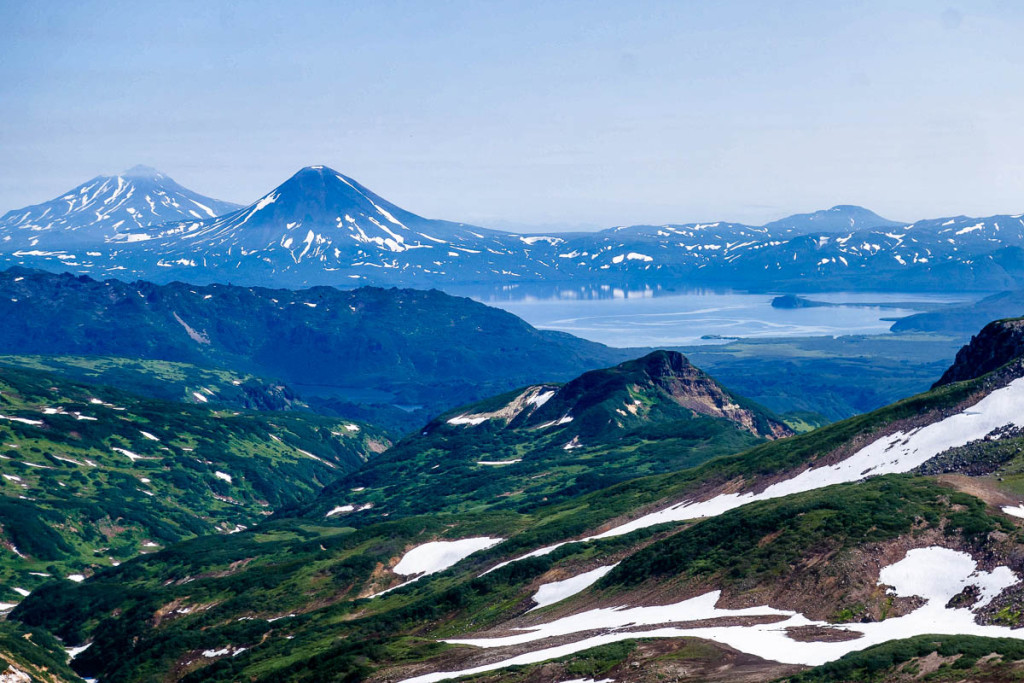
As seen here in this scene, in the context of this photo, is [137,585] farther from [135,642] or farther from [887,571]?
[887,571]

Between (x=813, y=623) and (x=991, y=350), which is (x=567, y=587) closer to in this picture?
(x=813, y=623)

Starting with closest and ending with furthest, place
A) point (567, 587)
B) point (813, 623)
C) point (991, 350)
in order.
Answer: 1. point (813, 623)
2. point (567, 587)
3. point (991, 350)

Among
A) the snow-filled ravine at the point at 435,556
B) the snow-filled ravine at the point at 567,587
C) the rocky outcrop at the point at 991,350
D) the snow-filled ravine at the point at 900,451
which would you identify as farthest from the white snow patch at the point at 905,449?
the snow-filled ravine at the point at 435,556

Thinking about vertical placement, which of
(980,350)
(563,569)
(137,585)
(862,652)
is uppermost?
(980,350)

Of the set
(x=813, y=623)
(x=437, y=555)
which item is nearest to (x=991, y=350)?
(x=437, y=555)

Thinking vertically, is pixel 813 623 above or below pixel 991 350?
below

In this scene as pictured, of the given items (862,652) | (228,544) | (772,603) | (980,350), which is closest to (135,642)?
(228,544)

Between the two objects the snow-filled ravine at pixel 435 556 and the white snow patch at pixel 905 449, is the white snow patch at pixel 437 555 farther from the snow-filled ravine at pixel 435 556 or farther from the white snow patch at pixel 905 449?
the white snow patch at pixel 905 449
